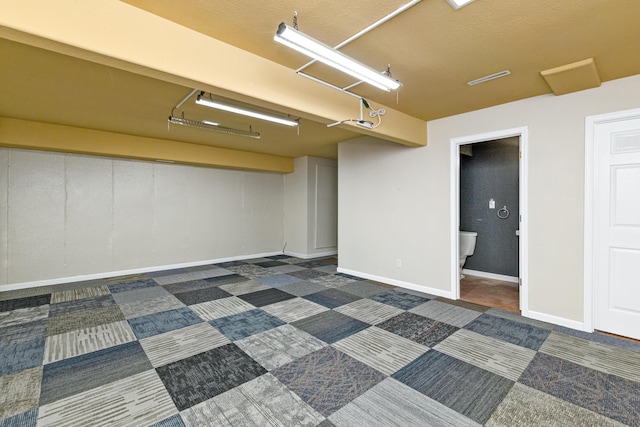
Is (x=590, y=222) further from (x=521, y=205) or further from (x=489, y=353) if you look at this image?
(x=489, y=353)

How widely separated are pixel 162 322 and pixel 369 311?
2.35 metres

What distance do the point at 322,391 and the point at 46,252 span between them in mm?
5297

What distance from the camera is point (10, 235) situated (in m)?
4.49

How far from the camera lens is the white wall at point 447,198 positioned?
3.05 meters

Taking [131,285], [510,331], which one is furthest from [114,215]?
[510,331]

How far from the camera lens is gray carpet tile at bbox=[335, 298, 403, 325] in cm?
329

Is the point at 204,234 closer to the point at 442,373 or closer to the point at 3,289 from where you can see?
the point at 3,289

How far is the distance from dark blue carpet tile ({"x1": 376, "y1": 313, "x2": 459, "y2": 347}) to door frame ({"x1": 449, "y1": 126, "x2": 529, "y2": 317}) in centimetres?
103

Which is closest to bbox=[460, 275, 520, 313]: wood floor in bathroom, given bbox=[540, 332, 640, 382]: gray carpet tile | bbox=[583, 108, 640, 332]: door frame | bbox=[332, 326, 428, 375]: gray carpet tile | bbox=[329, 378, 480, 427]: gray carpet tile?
bbox=[583, 108, 640, 332]: door frame

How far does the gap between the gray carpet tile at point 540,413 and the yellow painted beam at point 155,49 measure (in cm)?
270

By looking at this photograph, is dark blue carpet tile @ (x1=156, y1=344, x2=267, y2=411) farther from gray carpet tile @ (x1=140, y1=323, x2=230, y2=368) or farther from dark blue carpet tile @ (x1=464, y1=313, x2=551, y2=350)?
dark blue carpet tile @ (x1=464, y1=313, x2=551, y2=350)

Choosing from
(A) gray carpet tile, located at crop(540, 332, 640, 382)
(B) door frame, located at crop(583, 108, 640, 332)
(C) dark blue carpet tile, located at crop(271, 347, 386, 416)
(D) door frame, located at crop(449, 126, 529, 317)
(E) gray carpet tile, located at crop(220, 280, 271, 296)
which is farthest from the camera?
(E) gray carpet tile, located at crop(220, 280, 271, 296)

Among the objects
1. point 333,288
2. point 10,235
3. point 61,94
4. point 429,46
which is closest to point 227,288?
point 333,288

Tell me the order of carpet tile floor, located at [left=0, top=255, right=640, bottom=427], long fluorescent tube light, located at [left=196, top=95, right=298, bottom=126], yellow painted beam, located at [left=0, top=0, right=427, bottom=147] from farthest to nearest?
long fluorescent tube light, located at [left=196, top=95, right=298, bottom=126], carpet tile floor, located at [left=0, top=255, right=640, bottom=427], yellow painted beam, located at [left=0, top=0, right=427, bottom=147]
